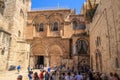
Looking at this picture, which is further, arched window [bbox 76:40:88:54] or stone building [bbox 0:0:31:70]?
arched window [bbox 76:40:88:54]

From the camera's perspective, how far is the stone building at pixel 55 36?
25.1 meters

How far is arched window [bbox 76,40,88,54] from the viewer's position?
963 inches

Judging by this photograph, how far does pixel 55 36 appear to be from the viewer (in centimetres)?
2711

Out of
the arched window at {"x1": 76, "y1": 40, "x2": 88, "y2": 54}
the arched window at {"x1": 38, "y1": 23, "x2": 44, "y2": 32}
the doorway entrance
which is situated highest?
the arched window at {"x1": 38, "y1": 23, "x2": 44, "y2": 32}

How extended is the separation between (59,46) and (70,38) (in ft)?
8.09

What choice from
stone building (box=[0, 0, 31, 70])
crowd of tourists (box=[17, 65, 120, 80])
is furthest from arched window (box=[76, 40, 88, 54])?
crowd of tourists (box=[17, 65, 120, 80])

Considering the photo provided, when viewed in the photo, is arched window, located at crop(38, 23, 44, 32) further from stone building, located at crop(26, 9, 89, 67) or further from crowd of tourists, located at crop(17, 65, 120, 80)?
crowd of tourists, located at crop(17, 65, 120, 80)

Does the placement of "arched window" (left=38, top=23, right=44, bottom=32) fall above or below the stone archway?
above

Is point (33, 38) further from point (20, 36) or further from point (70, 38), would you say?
point (70, 38)

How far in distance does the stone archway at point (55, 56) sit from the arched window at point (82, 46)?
3.50 meters

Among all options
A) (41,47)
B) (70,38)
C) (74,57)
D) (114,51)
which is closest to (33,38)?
(41,47)

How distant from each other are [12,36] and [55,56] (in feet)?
26.8

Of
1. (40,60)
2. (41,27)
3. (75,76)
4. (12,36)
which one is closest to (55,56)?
(40,60)

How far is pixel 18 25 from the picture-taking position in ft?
83.5
